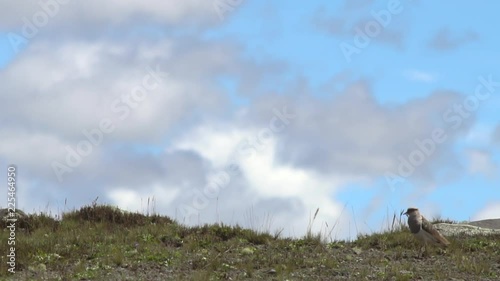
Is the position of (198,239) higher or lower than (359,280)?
higher

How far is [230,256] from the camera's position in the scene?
50.8 ft

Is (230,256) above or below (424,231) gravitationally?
below

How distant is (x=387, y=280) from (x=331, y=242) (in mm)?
3757

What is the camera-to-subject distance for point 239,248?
16.3 m

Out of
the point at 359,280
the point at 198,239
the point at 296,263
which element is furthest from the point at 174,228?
the point at 359,280

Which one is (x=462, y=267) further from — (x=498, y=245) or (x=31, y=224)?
(x=31, y=224)

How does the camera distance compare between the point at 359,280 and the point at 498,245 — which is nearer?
the point at 359,280

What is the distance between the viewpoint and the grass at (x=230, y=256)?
1405 centimetres

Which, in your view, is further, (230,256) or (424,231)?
(424,231)

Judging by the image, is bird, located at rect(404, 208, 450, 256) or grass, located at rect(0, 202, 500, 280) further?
bird, located at rect(404, 208, 450, 256)

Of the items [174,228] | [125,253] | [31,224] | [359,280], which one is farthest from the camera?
[31,224]

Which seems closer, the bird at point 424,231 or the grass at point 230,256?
the grass at point 230,256

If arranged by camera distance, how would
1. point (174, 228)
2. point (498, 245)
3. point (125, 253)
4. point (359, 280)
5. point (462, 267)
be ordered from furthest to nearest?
point (174, 228)
point (498, 245)
point (125, 253)
point (462, 267)
point (359, 280)

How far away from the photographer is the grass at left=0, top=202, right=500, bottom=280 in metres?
14.1
